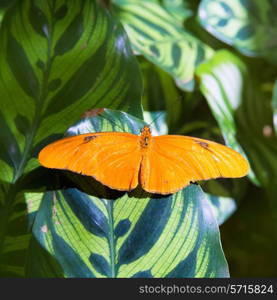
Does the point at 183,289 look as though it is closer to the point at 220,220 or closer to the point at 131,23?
the point at 220,220

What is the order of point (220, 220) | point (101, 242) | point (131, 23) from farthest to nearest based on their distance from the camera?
point (131, 23)
point (220, 220)
point (101, 242)

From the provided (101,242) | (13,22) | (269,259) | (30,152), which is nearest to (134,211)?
(101,242)

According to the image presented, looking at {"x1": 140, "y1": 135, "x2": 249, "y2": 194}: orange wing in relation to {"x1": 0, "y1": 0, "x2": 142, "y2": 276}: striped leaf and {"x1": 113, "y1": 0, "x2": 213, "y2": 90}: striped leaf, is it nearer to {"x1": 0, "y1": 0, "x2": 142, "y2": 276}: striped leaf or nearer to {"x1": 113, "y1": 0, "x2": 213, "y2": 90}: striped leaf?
{"x1": 0, "y1": 0, "x2": 142, "y2": 276}: striped leaf

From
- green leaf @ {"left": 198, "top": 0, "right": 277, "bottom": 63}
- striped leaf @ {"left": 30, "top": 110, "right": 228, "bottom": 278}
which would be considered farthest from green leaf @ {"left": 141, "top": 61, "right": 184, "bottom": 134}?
striped leaf @ {"left": 30, "top": 110, "right": 228, "bottom": 278}

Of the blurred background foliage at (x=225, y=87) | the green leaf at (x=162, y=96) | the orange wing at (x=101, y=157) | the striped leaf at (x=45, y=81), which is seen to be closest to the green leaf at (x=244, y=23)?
the blurred background foliage at (x=225, y=87)

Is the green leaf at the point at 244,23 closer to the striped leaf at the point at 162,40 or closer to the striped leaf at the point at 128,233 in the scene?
the striped leaf at the point at 162,40

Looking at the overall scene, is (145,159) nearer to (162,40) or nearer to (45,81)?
(45,81)

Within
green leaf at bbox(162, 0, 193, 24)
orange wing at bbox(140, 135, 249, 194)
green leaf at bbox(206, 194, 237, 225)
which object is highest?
green leaf at bbox(162, 0, 193, 24)
